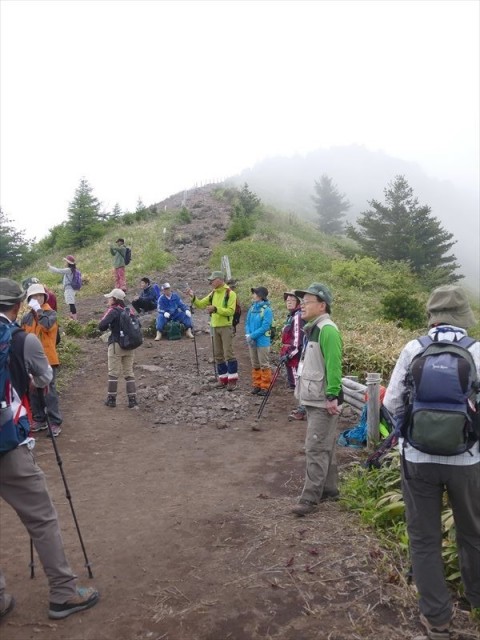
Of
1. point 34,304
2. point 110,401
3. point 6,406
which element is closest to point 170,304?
point 110,401

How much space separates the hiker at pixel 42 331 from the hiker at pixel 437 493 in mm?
6000

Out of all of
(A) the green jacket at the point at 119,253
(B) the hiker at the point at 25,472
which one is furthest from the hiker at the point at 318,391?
(A) the green jacket at the point at 119,253

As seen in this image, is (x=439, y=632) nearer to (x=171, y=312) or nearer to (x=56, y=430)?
(x=56, y=430)

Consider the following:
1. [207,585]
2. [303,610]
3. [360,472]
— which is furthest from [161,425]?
[303,610]

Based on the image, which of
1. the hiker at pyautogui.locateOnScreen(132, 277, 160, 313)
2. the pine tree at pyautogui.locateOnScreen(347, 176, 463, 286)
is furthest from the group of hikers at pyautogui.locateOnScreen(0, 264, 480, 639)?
the pine tree at pyautogui.locateOnScreen(347, 176, 463, 286)

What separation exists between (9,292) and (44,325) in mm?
4472

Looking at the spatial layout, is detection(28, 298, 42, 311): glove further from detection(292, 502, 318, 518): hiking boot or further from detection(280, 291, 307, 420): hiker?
detection(292, 502, 318, 518): hiking boot

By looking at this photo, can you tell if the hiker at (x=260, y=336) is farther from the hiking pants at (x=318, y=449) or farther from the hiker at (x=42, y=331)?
the hiking pants at (x=318, y=449)

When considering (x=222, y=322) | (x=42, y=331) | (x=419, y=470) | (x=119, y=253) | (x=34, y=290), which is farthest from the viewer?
(x=119, y=253)

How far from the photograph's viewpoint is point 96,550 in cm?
482

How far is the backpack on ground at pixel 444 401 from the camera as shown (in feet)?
10.3

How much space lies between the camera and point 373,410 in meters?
7.01

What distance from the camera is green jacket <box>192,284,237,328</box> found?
33.8 ft

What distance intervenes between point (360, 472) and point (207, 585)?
2670 millimetres
